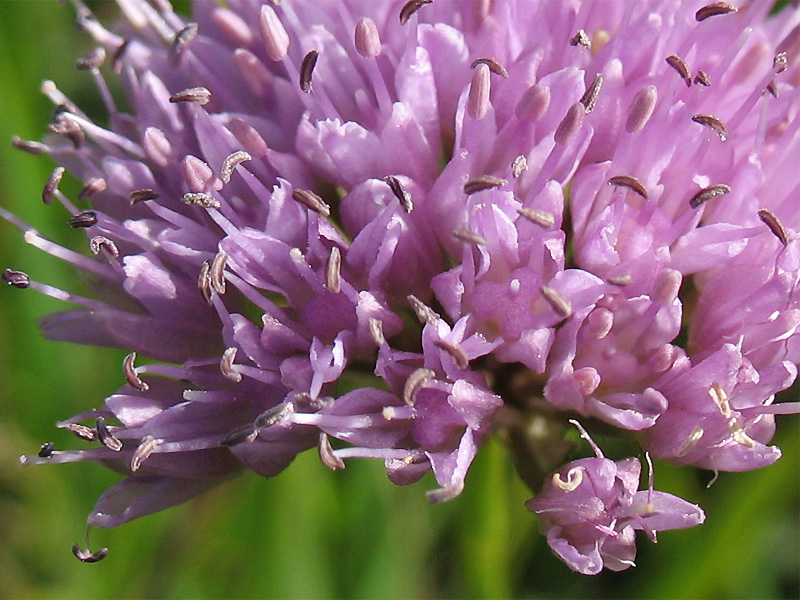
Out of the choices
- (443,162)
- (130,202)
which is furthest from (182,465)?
(443,162)

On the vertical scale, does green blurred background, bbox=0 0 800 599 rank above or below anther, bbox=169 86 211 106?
below

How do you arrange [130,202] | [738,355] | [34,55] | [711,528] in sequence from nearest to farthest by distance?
[738,355]
[130,202]
[711,528]
[34,55]

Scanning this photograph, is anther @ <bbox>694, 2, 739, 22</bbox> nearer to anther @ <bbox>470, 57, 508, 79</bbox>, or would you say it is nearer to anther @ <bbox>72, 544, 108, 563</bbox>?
anther @ <bbox>470, 57, 508, 79</bbox>

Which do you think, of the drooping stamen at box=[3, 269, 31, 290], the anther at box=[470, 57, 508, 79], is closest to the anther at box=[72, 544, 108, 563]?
the drooping stamen at box=[3, 269, 31, 290]

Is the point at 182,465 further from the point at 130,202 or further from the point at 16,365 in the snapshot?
the point at 16,365

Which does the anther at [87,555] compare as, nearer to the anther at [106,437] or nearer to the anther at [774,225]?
the anther at [106,437]
